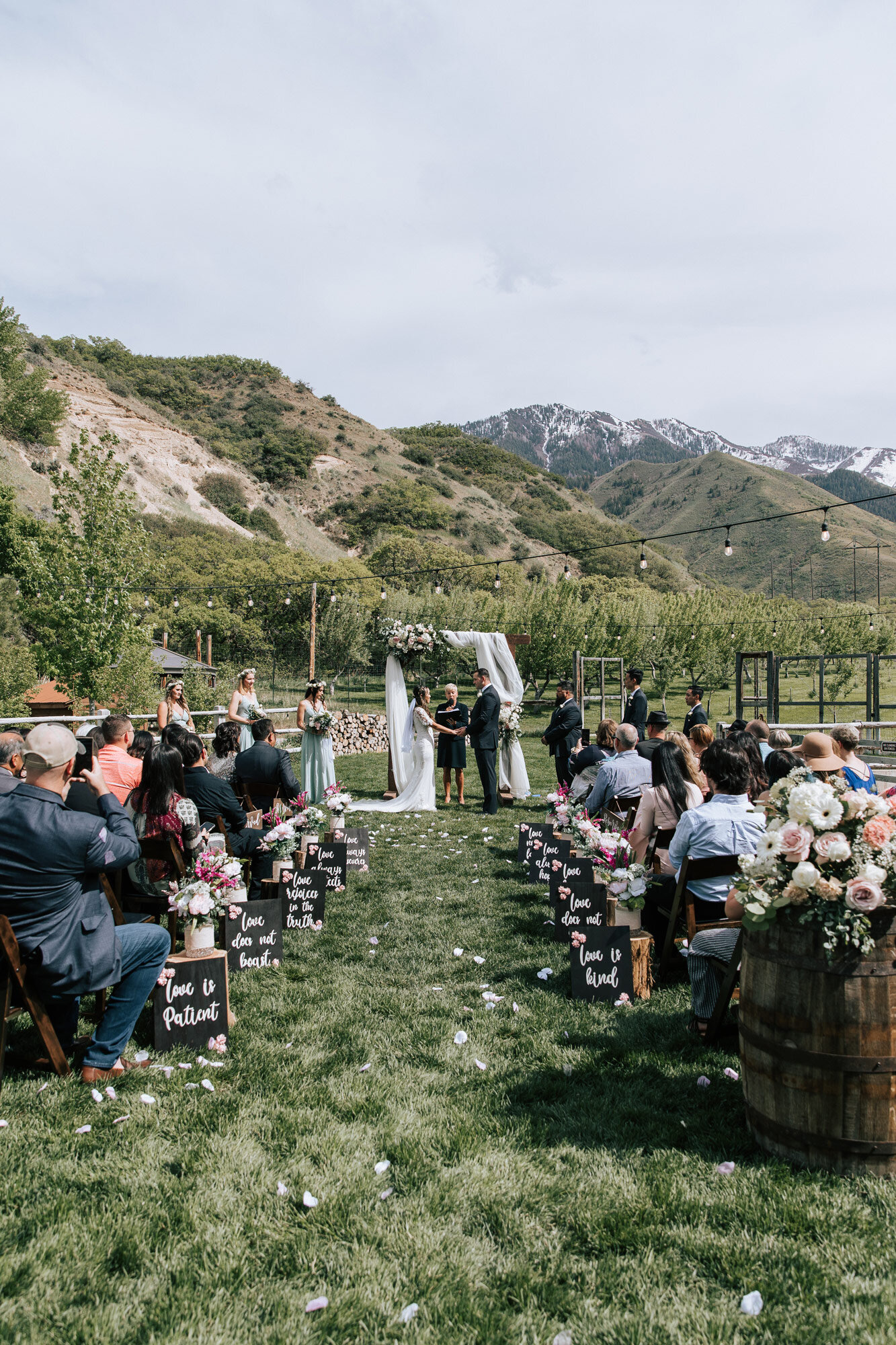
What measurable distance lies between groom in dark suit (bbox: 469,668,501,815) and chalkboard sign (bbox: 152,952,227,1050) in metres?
6.70

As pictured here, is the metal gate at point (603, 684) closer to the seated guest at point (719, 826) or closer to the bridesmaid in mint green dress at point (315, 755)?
the bridesmaid in mint green dress at point (315, 755)

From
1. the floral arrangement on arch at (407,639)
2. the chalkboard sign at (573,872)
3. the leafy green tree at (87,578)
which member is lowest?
the chalkboard sign at (573,872)

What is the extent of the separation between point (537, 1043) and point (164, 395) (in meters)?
104

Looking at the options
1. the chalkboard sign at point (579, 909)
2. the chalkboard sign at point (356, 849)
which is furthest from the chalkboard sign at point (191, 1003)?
the chalkboard sign at point (356, 849)

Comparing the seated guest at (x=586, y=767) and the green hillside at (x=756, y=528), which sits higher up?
the green hillside at (x=756, y=528)

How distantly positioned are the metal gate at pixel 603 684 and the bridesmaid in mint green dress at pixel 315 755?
4.03 metres

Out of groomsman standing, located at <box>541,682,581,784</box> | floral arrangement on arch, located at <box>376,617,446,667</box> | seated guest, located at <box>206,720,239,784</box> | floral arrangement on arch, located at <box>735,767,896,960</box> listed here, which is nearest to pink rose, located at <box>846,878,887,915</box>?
floral arrangement on arch, located at <box>735,767,896,960</box>

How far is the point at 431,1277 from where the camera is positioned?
233 cm

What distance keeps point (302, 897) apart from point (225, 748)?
5.20 feet

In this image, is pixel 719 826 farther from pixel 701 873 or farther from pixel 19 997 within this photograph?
pixel 19 997

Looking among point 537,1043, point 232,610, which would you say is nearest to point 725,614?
point 232,610

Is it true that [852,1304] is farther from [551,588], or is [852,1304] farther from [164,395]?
[164,395]

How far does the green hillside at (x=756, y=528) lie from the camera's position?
9800cm

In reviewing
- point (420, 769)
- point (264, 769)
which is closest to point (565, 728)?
point (420, 769)
